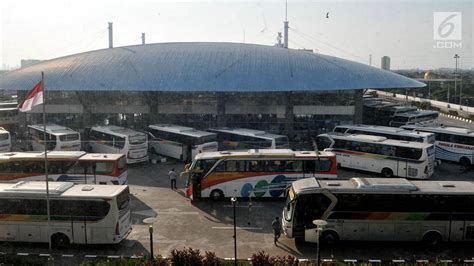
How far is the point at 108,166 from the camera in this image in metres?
19.6

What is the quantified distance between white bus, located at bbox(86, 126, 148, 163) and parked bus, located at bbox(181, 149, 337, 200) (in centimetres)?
828

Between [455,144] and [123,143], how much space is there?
19400 mm

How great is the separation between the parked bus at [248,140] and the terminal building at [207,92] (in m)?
4.55

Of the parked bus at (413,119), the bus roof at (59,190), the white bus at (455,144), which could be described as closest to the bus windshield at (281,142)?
the white bus at (455,144)

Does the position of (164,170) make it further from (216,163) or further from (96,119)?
(96,119)

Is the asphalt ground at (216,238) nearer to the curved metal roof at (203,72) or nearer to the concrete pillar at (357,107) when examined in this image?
the curved metal roof at (203,72)

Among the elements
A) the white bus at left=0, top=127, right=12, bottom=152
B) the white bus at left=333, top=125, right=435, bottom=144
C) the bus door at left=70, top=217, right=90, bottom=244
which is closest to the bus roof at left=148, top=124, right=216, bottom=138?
the white bus at left=333, top=125, right=435, bottom=144

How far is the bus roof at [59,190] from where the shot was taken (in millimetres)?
13914

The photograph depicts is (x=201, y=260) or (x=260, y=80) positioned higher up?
(x=260, y=80)

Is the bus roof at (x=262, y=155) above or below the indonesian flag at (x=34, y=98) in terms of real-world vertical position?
below

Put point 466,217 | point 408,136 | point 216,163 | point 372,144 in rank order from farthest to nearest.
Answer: point 408,136
point 372,144
point 216,163
point 466,217

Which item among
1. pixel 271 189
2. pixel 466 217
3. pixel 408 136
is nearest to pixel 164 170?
pixel 271 189

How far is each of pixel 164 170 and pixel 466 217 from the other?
1614 centimetres

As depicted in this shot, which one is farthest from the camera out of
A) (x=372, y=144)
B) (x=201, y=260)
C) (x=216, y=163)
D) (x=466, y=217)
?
(x=372, y=144)
